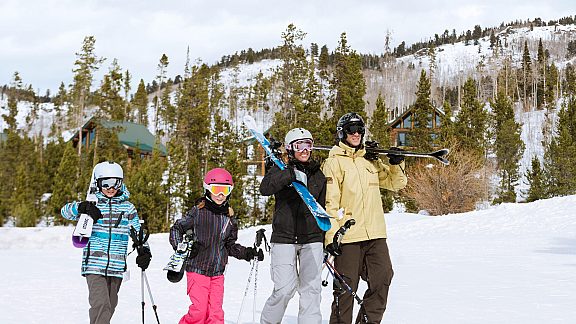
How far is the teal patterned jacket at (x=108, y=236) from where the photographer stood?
14.4 feet

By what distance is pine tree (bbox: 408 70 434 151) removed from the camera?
40.7 meters

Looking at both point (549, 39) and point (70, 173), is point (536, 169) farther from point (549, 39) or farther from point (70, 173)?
point (549, 39)

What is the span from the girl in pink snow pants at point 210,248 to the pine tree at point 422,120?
37044 mm

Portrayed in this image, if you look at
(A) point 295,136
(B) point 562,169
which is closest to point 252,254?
(A) point 295,136

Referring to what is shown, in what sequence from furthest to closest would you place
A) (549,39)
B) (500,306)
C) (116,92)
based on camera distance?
(549,39)
(116,92)
(500,306)

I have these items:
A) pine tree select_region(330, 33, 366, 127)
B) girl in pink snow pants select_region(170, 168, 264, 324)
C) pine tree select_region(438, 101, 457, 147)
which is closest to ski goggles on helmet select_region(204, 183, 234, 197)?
girl in pink snow pants select_region(170, 168, 264, 324)

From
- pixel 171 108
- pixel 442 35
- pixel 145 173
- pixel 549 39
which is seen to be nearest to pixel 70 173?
pixel 145 173

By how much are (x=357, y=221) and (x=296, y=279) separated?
0.72 meters

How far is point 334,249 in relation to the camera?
4457 millimetres

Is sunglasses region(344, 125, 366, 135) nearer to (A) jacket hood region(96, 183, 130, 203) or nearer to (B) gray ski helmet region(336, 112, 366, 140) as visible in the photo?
(B) gray ski helmet region(336, 112, 366, 140)

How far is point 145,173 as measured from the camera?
102ft

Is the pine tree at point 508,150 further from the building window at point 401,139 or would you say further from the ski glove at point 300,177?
the ski glove at point 300,177

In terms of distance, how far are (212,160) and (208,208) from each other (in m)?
33.5

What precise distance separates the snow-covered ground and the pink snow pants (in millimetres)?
1207
